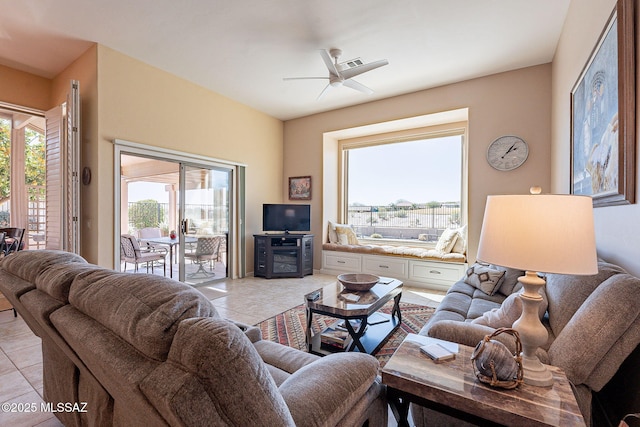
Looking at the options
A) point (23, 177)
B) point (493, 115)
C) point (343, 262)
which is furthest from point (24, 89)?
point (493, 115)

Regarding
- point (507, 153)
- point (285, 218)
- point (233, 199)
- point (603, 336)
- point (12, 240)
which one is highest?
point (507, 153)

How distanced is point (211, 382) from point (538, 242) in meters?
1.07

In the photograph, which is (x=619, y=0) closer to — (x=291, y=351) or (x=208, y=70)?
(x=291, y=351)

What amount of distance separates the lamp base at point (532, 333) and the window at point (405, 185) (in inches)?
160

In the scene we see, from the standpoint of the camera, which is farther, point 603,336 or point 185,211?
point 185,211

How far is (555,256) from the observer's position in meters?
0.97

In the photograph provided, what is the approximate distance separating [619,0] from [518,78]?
107 inches

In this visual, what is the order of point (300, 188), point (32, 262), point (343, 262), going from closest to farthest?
point (32, 262) < point (343, 262) < point (300, 188)

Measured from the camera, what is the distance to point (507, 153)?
12.8 feet

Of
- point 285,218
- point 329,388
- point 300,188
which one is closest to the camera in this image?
point 329,388

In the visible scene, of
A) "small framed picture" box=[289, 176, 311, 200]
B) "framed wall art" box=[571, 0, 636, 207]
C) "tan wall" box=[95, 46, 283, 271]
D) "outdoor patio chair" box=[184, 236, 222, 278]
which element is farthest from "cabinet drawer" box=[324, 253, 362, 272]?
"framed wall art" box=[571, 0, 636, 207]

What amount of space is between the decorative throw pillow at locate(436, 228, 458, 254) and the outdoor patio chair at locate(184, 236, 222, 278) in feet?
12.0

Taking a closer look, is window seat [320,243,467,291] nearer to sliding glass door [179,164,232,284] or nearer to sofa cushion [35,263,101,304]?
sliding glass door [179,164,232,284]

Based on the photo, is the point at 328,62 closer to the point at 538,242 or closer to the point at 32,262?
the point at 538,242
